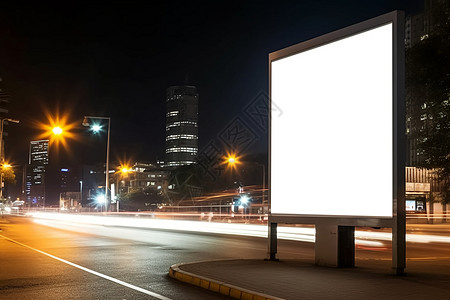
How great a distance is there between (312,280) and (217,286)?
182cm

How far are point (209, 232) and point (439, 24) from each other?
19179 mm

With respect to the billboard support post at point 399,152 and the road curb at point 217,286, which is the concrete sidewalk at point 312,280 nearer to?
the road curb at point 217,286

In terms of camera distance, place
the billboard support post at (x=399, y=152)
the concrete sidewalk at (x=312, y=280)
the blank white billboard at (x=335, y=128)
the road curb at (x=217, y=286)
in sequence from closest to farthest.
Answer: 1. the road curb at (x=217, y=286)
2. the concrete sidewalk at (x=312, y=280)
3. the billboard support post at (x=399, y=152)
4. the blank white billboard at (x=335, y=128)

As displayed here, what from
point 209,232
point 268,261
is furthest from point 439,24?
point 209,232

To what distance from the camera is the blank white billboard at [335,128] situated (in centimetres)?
1117

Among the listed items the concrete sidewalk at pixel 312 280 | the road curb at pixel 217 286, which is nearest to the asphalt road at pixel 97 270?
the road curb at pixel 217 286

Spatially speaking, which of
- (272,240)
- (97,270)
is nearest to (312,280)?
(272,240)

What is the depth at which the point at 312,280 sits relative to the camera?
392 inches

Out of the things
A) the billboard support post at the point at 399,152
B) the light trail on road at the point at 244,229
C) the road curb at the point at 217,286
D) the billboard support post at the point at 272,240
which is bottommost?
the light trail on road at the point at 244,229

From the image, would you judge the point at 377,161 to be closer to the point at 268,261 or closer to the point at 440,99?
the point at 268,261

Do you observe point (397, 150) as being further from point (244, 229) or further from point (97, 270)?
point (244, 229)

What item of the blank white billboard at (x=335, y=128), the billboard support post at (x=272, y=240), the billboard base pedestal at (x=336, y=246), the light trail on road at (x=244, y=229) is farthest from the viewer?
the light trail on road at (x=244, y=229)

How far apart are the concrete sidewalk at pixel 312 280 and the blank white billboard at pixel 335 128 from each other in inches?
51.8

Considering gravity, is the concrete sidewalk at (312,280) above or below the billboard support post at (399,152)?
below
